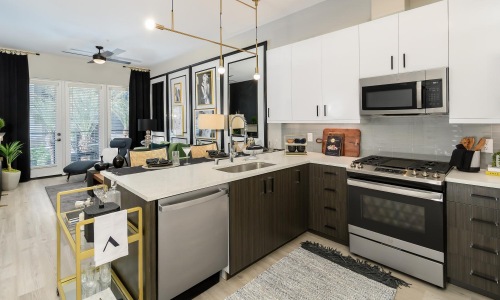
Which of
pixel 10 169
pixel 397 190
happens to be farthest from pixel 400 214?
pixel 10 169

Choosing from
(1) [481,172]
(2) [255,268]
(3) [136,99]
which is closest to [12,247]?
(2) [255,268]

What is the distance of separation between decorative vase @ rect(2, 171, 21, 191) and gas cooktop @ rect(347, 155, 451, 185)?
6369mm

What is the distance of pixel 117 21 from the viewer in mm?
4145

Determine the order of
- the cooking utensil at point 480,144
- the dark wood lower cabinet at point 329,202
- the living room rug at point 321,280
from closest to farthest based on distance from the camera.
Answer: the living room rug at point 321,280 → the cooking utensil at point 480,144 → the dark wood lower cabinet at point 329,202

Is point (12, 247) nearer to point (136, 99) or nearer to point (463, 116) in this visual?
point (463, 116)

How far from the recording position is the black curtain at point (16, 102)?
18.4 ft

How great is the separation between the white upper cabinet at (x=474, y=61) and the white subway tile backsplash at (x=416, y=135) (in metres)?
0.36

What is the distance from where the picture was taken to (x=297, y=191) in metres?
2.88

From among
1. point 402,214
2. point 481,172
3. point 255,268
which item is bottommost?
point 255,268

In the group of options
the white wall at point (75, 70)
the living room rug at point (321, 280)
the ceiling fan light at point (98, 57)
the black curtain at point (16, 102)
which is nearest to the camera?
the living room rug at point (321, 280)

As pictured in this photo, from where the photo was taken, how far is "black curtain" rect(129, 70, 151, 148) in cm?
733

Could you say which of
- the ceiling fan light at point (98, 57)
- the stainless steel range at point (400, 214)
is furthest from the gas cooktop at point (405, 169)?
the ceiling fan light at point (98, 57)

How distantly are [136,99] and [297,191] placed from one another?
618cm

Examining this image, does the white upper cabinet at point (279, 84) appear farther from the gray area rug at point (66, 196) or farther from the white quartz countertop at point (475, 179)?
the gray area rug at point (66, 196)
